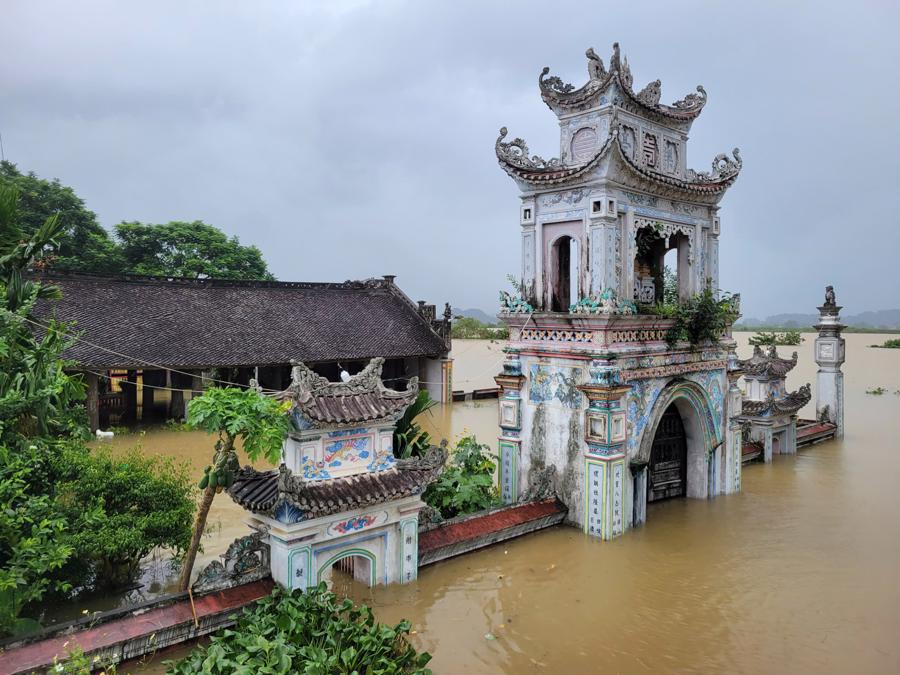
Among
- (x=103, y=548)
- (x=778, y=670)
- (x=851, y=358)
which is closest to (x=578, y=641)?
(x=778, y=670)

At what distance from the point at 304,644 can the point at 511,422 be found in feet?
21.4

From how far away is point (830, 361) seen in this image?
68.9 ft

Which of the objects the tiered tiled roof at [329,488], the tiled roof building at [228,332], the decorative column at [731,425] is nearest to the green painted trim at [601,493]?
the tiered tiled roof at [329,488]

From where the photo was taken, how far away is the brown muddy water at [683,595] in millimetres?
7539

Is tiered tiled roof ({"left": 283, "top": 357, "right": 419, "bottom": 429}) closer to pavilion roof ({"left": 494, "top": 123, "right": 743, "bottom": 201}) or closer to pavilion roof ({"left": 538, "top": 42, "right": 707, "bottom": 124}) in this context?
pavilion roof ({"left": 494, "top": 123, "right": 743, "bottom": 201})

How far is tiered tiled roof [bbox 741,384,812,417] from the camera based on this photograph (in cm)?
1739

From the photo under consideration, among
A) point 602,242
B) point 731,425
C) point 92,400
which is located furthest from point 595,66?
point 92,400

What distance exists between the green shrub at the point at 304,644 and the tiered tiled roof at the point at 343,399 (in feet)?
6.72

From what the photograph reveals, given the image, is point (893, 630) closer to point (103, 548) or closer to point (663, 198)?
point (663, 198)

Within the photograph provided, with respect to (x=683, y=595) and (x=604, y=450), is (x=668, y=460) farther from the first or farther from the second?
(x=683, y=595)

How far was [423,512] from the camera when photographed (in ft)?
32.6

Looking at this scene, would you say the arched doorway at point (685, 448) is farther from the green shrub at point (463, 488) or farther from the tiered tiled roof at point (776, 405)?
the tiered tiled roof at point (776, 405)

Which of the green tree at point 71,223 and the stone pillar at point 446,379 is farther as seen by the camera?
the green tree at point 71,223

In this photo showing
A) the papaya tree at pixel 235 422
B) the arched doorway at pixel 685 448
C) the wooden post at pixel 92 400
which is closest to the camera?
the papaya tree at pixel 235 422
